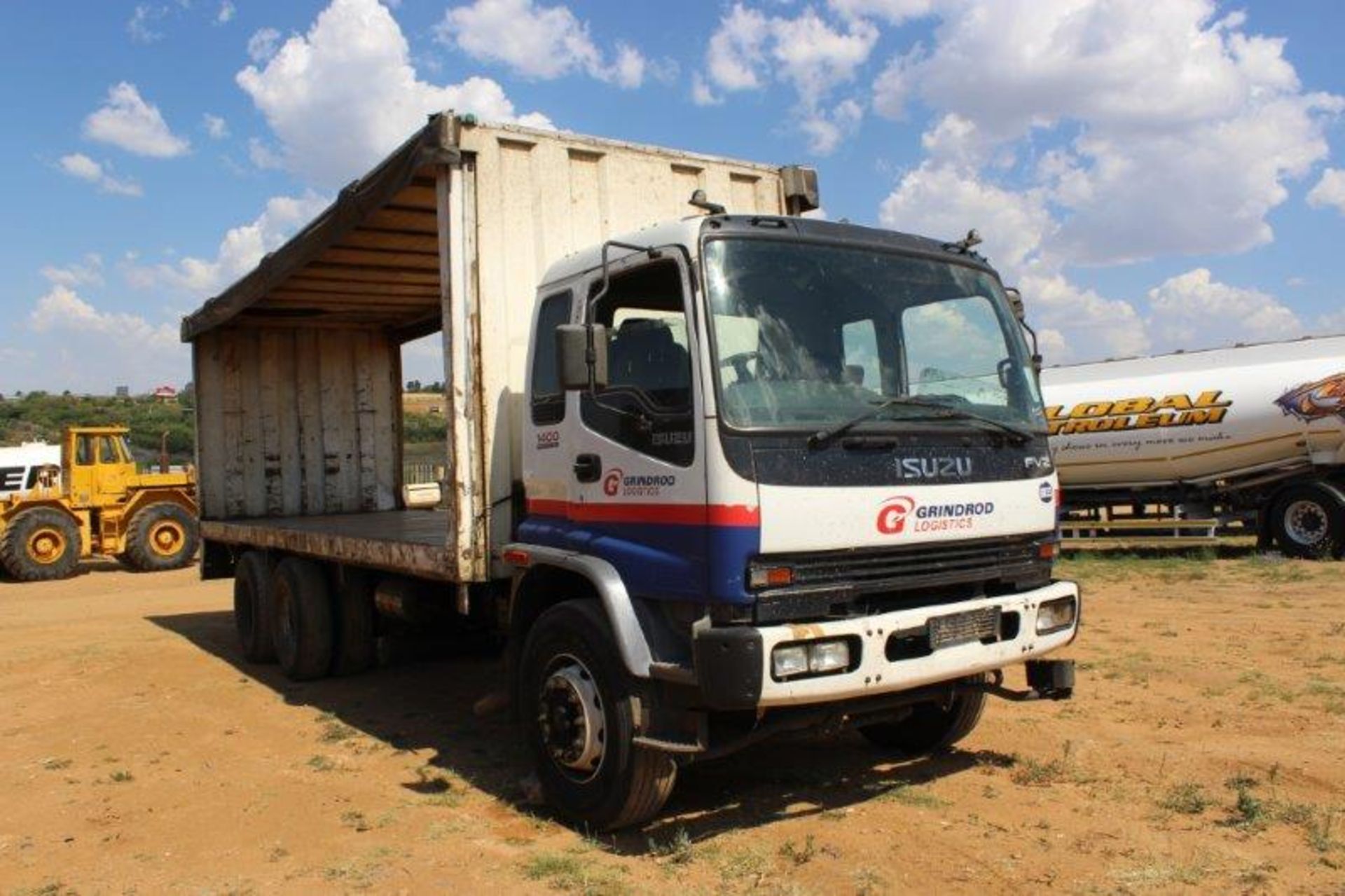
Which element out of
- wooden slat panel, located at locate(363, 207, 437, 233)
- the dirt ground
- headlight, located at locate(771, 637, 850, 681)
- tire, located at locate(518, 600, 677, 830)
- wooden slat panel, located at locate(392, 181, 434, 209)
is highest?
wooden slat panel, located at locate(363, 207, 437, 233)

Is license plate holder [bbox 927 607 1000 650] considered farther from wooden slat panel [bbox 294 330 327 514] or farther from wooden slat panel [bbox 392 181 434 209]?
wooden slat panel [bbox 294 330 327 514]

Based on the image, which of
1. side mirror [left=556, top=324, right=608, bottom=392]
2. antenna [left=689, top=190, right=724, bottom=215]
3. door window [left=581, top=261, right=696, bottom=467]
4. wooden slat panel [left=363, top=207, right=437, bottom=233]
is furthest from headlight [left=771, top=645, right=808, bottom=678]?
wooden slat panel [left=363, top=207, right=437, bottom=233]

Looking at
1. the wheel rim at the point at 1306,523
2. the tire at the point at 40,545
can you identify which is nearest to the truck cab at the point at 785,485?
the wheel rim at the point at 1306,523

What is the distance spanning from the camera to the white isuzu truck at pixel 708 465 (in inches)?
170

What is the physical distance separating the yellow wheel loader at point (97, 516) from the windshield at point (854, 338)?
16409 millimetres

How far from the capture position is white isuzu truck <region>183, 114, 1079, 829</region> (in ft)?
14.2

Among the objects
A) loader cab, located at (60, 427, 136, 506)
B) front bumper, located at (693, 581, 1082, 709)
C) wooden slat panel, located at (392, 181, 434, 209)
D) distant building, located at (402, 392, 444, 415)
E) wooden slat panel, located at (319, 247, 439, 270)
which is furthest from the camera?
loader cab, located at (60, 427, 136, 506)

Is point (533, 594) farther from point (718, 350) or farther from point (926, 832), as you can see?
point (926, 832)

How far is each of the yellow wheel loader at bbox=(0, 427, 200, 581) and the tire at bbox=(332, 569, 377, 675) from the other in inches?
460

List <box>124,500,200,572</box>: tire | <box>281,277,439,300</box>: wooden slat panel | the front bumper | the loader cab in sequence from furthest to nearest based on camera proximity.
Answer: the loader cab < <box>124,500,200,572</box>: tire < <box>281,277,439,300</box>: wooden slat panel < the front bumper

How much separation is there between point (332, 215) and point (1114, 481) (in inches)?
541

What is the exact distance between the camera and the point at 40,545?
61.3ft

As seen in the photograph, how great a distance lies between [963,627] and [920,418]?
0.90m

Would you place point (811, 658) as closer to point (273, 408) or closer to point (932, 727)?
point (932, 727)
